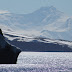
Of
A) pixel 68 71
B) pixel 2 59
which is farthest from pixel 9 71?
pixel 68 71

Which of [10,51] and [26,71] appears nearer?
[26,71]

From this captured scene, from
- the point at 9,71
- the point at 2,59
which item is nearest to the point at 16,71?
the point at 9,71

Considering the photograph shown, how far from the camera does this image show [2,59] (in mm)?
133875

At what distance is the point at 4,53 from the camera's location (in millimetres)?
133375

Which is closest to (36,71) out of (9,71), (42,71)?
A: (42,71)

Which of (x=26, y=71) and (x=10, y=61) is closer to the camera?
(x=26, y=71)

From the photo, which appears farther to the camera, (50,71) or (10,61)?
(10,61)

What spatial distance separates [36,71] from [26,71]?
12.5ft

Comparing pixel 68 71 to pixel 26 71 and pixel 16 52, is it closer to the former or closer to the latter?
pixel 26 71

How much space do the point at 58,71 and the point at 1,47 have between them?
24903 millimetres

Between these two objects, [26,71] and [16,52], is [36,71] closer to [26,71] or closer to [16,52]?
[26,71]

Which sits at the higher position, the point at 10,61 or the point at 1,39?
the point at 1,39

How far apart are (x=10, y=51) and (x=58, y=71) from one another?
22.6 meters

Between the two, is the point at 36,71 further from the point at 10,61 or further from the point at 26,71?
the point at 10,61
